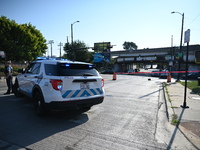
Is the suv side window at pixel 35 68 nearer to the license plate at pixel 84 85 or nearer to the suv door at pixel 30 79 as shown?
the suv door at pixel 30 79

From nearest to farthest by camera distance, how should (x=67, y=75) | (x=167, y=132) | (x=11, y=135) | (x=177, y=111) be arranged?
(x=11, y=135) < (x=167, y=132) < (x=67, y=75) < (x=177, y=111)

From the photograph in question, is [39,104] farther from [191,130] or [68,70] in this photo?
[191,130]

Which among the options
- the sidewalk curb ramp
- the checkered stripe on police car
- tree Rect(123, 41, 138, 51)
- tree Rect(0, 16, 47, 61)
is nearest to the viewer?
A: the sidewalk curb ramp

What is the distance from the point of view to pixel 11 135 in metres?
3.50

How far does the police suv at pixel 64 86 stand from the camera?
408 cm

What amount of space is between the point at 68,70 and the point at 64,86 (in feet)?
1.82

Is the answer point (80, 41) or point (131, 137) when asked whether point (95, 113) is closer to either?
point (131, 137)

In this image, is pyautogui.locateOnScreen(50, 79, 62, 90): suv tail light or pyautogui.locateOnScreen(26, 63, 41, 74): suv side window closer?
pyautogui.locateOnScreen(50, 79, 62, 90): suv tail light

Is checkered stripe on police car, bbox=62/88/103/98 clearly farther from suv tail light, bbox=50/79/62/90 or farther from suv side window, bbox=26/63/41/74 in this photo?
suv side window, bbox=26/63/41/74

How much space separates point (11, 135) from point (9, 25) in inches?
1177

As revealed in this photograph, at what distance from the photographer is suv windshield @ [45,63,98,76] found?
4.29 metres

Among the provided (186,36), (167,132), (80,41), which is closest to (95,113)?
(167,132)

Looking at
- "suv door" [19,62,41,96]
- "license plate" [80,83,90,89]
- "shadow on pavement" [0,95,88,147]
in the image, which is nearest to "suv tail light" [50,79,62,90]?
"license plate" [80,83,90,89]

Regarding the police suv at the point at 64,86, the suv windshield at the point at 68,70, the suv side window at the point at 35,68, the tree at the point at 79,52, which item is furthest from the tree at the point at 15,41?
the suv windshield at the point at 68,70
